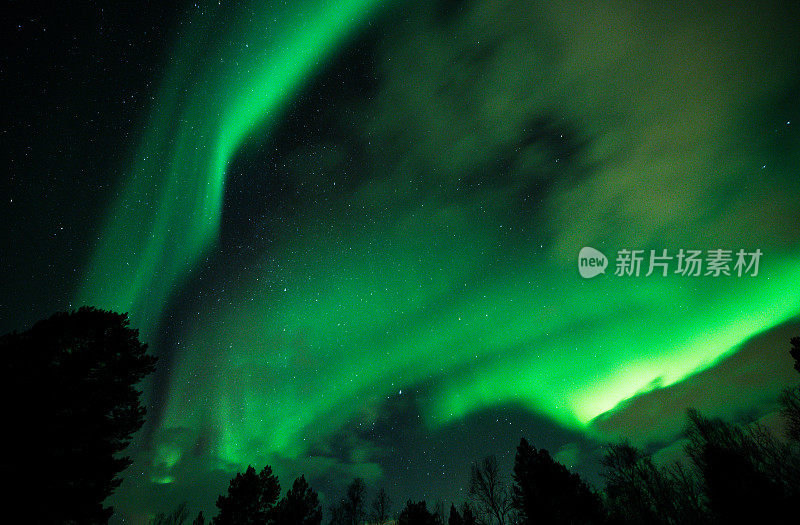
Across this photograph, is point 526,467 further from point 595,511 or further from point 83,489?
point 83,489

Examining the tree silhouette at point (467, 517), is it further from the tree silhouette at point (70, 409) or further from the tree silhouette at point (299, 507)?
the tree silhouette at point (70, 409)

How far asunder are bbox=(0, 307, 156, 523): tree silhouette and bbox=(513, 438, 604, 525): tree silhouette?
3259cm

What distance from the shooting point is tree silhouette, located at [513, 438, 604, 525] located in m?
28.8

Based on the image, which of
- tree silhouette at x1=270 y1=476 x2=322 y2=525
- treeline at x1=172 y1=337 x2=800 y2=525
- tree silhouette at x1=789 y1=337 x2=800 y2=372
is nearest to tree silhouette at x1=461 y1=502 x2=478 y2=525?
treeline at x1=172 y1=337 x2=800 y2=525

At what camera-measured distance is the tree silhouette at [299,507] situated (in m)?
30.2

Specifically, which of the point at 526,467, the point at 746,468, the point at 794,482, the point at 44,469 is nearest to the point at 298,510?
the point at 526,467

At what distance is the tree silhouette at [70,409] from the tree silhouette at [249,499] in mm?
16378

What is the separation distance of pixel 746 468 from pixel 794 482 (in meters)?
13.9

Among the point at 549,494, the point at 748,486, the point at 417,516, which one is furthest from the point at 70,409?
the point at 748,486

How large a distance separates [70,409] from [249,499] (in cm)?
2053

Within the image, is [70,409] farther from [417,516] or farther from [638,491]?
[638,491]

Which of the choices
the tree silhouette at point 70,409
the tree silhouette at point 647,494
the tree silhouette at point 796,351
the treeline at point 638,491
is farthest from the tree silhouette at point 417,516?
the tree silhouette at point 796,351

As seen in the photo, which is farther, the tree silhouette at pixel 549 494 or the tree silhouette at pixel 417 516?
the tree silhouette at pixel 417 516

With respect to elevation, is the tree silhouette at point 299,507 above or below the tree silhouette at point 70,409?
below
